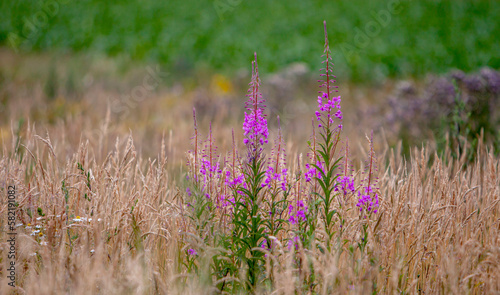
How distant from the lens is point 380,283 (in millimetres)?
2445

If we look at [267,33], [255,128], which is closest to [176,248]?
[255,128]

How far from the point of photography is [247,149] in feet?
9.05

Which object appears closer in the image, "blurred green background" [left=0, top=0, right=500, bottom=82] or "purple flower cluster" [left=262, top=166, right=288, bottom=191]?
"purple flower cluster" [left=262, top=166, right=288, bottom=191]

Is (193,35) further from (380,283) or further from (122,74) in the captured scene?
(380,283)

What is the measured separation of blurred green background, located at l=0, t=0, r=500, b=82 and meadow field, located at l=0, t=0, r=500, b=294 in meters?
0.12

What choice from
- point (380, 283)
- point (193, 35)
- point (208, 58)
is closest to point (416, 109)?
point (380, 283)

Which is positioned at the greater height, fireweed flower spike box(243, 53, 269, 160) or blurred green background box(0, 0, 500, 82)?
blurred green background box(0, 0, 500, 82)

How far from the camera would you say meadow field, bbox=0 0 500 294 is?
2389mm

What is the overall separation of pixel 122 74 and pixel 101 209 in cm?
1014

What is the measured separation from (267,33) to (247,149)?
53.1 ft

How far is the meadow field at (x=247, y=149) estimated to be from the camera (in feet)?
7.84

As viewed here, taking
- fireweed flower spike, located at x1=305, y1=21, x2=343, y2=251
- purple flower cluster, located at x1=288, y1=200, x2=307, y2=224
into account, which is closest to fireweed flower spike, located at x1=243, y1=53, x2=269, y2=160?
fireweed flower spike, located at x1=305, y1=21, x2=343, y2=251

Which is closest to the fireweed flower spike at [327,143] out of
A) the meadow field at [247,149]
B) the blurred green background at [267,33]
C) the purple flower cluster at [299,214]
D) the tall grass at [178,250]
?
the meadow field at [247,149]

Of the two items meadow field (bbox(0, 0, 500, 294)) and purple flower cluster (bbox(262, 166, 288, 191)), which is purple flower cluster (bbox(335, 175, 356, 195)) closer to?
meadow field (bbox(0, 0, 500, 294))
